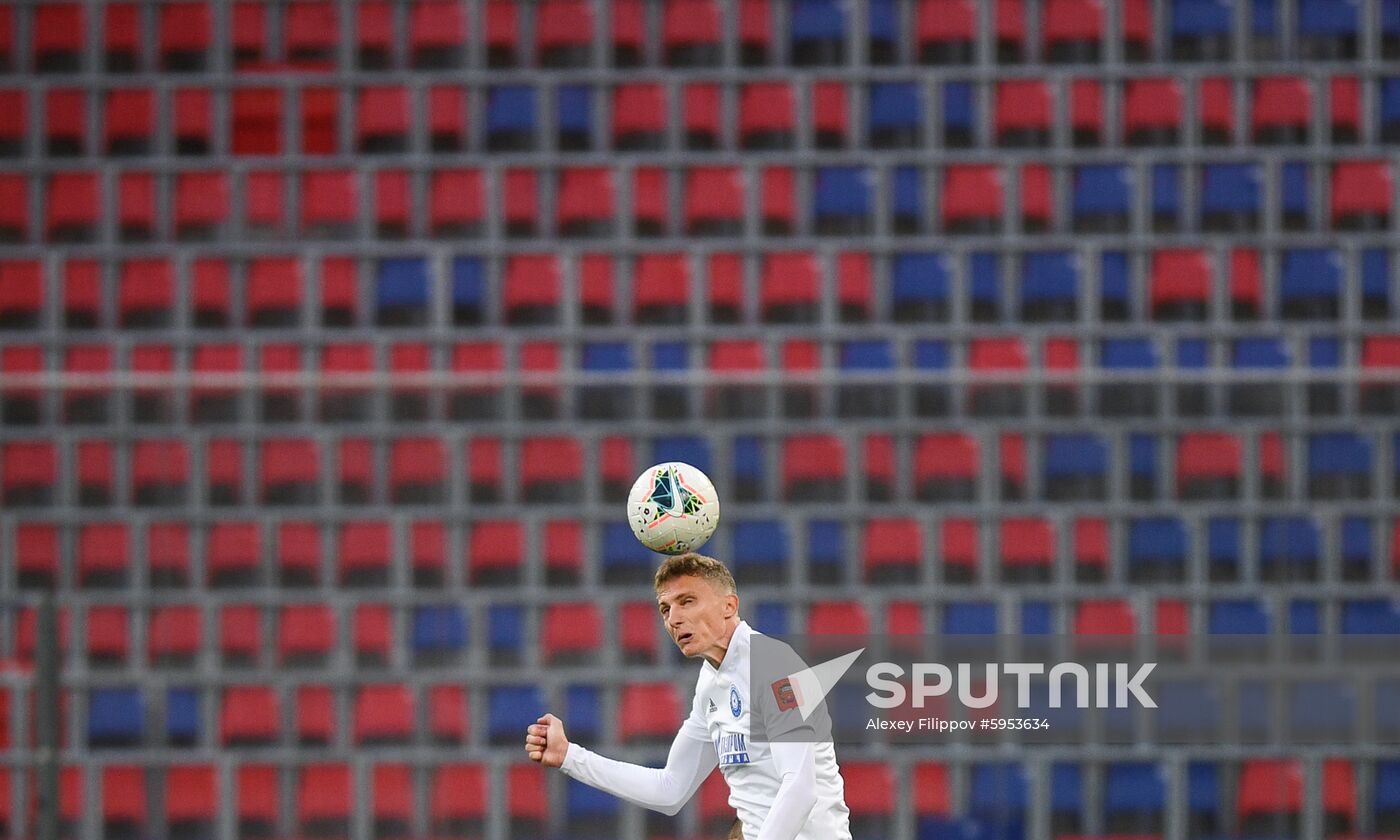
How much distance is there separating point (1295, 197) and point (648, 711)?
116 inches

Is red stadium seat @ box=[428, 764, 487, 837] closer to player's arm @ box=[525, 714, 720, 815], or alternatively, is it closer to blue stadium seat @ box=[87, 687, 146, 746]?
blue stadium seat @ box=[87, 687, 146, 746]

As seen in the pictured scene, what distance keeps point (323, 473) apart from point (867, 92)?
238cm

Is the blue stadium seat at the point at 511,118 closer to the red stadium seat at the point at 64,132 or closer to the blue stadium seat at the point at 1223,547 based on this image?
the red stadium seat at the point at 64,132

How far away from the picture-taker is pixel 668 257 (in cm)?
708

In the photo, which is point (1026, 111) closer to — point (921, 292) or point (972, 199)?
point (972, 199)

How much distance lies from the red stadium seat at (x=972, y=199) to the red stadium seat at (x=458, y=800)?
2449mm

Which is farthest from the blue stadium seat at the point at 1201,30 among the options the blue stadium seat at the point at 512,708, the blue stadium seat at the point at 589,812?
the blue stadium seat at the point at 589,812

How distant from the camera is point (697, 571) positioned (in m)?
3.88

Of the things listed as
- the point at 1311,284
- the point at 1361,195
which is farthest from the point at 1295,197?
the point at 1311,284

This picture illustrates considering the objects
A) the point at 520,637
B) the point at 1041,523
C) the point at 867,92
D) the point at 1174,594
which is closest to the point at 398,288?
the point at 520,637

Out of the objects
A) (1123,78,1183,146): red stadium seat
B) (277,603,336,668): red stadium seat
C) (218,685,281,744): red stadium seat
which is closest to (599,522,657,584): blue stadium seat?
(277,603,336,668): red stadium seat

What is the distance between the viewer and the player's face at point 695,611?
3.87 meters

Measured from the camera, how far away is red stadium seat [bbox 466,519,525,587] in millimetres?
6754

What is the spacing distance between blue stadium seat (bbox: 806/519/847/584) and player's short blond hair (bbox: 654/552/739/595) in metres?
2.80
